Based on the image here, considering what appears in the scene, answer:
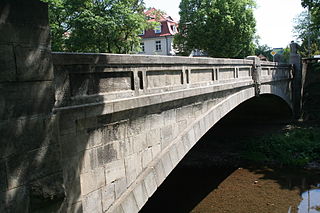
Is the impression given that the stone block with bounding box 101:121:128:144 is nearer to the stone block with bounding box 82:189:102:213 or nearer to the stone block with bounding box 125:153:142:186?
the stone block with bounding box 125:153:142:186

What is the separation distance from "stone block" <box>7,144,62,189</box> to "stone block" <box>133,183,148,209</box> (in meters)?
1.47

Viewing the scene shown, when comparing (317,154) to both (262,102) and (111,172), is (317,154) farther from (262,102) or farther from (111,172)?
(111,172)

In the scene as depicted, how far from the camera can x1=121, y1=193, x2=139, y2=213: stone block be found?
12.5ft

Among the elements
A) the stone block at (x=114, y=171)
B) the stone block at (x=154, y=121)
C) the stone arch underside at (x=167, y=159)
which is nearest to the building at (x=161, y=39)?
the stone arch underside at (x=167, y=159)

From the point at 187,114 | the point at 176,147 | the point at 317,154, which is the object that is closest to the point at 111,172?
the point at 176,147

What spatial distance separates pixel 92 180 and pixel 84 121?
0.68 meters

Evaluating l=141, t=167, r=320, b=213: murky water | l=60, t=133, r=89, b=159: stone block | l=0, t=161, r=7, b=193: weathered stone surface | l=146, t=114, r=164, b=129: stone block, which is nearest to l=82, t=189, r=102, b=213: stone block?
l=60, t=133, r=89, b=159: stone block

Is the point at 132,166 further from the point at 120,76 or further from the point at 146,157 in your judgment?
the point at 120,76

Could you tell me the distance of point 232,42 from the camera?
75.5ft

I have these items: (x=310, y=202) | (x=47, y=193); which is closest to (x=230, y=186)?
(x=310, y=202)

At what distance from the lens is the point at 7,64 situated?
2.38 metres

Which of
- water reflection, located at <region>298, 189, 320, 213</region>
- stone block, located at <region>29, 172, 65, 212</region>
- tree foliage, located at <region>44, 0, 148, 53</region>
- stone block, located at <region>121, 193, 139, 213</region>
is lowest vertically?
water reflection, located at <region>298, 189, 320, 213</region>

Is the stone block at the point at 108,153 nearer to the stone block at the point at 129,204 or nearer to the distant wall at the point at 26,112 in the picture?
the stone block at the point at 129,204

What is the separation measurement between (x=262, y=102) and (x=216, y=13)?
9.71 metres
